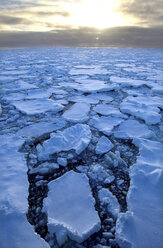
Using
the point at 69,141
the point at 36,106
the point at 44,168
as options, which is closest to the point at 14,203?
the point at 44,168

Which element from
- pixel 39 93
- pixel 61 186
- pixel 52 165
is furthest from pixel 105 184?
pixel 39 93

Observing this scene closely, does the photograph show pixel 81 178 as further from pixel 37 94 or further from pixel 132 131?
pixel 37 94

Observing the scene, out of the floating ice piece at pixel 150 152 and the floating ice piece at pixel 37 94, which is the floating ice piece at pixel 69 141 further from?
the floating ice piece at pixel 37 94

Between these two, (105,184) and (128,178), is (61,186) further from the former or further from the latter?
(128,178)

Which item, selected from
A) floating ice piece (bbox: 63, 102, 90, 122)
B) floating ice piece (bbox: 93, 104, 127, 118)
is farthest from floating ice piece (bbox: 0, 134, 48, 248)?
floating ice piece (bbox: 93, 104, 127, 118)

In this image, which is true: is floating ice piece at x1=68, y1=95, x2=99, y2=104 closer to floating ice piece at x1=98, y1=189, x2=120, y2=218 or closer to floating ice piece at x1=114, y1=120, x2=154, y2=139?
floating ice piece at x1=114, y1=120, x2=154, y2=139

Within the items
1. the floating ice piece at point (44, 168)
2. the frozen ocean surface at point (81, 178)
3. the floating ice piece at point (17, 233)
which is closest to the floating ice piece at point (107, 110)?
the frozen ocean surface at point (81, 178)
